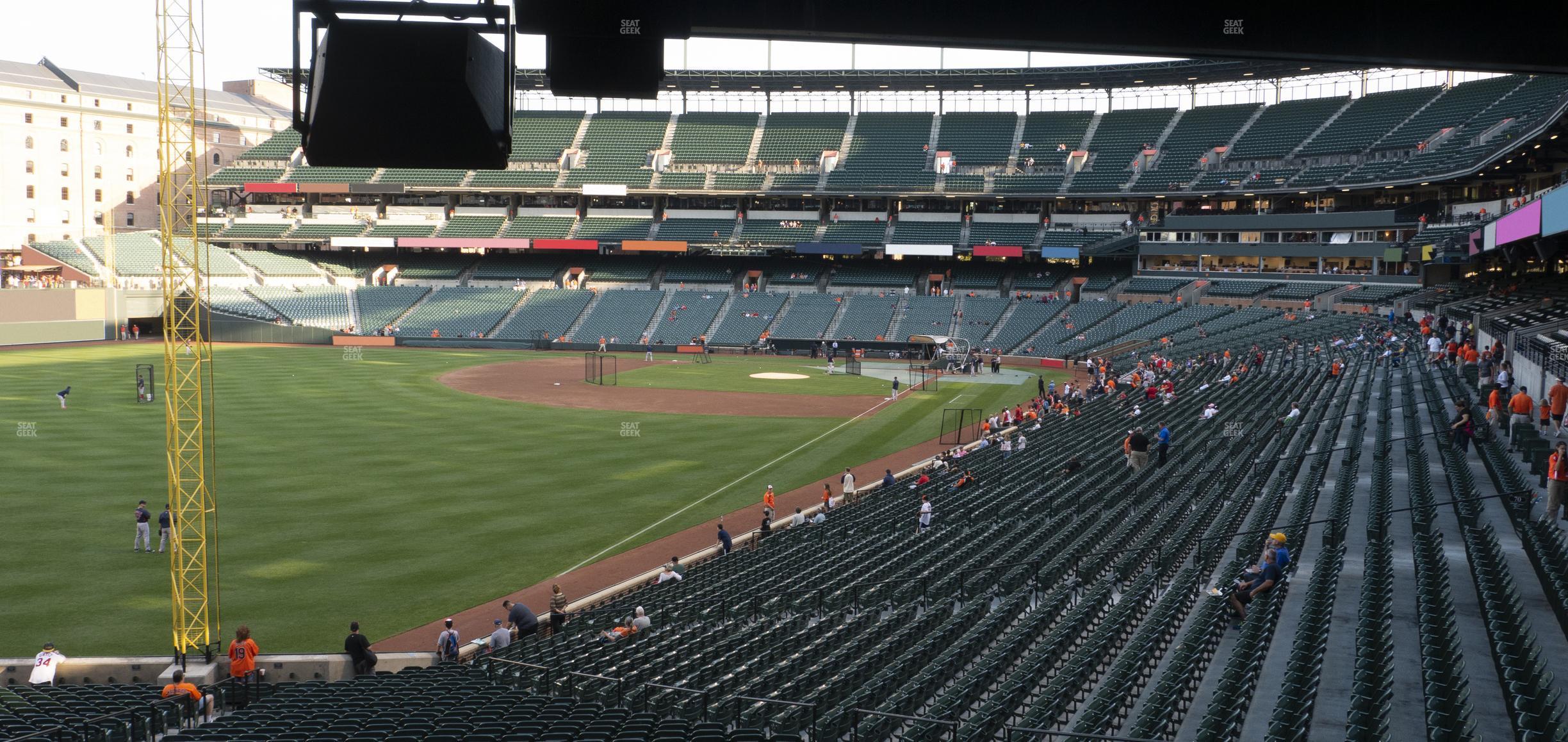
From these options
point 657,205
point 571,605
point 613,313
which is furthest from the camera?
point 657,205

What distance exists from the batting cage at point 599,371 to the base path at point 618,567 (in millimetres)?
25862

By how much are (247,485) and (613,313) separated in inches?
2110

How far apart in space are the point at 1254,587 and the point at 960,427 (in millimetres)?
24655

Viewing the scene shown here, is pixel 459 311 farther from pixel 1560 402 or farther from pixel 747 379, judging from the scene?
pixel 1560 402

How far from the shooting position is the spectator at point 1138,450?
26047 mm

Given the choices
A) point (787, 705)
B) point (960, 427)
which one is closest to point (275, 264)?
point (960, 427)

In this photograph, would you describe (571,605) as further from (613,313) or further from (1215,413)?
(613,313)

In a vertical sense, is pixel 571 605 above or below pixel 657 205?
below

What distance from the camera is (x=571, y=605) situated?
19594 mm

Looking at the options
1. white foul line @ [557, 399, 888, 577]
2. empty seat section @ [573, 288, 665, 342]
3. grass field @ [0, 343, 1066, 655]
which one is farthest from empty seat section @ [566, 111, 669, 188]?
white foul line @ [557, 399, 888, 577]

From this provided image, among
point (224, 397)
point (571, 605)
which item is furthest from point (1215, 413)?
point (224, 397)

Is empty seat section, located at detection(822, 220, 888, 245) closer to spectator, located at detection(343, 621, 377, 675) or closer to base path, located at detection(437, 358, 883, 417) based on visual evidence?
base path, located at detection(437, 358, 883, 417)

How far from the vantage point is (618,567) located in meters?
22.5

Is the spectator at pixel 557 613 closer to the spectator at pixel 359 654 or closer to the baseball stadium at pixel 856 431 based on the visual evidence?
the baseball stadium at pixel 856 431
